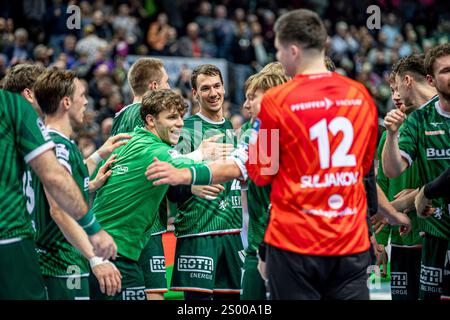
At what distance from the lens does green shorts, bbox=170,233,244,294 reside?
759 centimetres

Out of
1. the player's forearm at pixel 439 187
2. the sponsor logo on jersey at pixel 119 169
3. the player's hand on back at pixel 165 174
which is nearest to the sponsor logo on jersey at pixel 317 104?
the player's hand on back at pixel 165 174

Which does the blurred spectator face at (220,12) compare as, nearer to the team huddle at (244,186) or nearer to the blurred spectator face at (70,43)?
the blurred spectator face at (70,43)

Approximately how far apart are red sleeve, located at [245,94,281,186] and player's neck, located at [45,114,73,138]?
163 centimetres

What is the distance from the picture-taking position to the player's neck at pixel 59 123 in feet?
19.2

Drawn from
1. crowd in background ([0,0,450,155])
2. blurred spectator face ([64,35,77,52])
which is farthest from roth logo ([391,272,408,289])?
blurred spectator face ([64,35,77,52])

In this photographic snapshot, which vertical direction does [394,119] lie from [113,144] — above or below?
above

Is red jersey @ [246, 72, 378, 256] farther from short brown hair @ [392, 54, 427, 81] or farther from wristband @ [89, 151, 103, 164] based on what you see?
wristband @ [89, 151, 103, 164]

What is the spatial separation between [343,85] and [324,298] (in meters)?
Answer: 1.36

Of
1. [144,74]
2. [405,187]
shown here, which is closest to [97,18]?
[144,74]

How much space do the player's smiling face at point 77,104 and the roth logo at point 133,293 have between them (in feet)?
5.11

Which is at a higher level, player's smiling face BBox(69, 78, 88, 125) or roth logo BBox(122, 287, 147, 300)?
player's smiling face BBox(69, 78, 88, 125)

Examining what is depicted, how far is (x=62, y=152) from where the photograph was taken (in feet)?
18.6

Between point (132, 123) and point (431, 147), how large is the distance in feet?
10.4

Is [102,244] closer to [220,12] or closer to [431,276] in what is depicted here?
[431,276]
